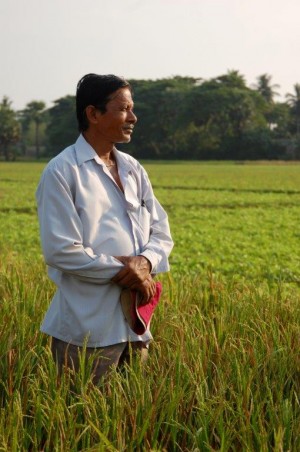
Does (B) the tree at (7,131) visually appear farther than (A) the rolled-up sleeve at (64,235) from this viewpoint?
Yes

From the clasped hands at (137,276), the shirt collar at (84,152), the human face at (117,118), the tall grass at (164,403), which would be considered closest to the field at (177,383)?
the tall grass at (164,403)

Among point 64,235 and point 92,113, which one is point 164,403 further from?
point 92,113

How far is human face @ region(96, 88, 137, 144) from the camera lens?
8.54ft

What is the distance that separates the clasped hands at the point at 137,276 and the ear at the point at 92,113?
0.49 metres

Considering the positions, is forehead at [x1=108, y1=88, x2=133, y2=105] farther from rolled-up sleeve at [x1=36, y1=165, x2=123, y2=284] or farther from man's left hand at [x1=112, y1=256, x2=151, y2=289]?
man's left hand at [x1=112, y1=256, x2=151, y2=289]

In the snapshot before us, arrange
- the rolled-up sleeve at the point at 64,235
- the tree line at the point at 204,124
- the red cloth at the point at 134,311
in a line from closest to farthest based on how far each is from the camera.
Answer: the rolled-up sleeve at the point at 64,235, the red cloth at the point at 134,311, the tree line at the point at 204,124

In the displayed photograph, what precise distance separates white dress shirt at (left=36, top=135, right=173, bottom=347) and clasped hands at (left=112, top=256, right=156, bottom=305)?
0.02 metres

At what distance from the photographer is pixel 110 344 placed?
2580 mm

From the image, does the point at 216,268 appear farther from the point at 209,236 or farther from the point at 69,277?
the point at 69,277

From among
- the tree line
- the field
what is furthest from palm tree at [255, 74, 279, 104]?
the field

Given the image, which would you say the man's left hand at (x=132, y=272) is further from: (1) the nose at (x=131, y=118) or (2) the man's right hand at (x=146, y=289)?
(1) the nose at (x=131, y=118)

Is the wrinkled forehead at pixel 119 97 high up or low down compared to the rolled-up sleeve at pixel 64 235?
up

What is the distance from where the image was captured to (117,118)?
8.55ft

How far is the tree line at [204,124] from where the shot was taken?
205 ft
